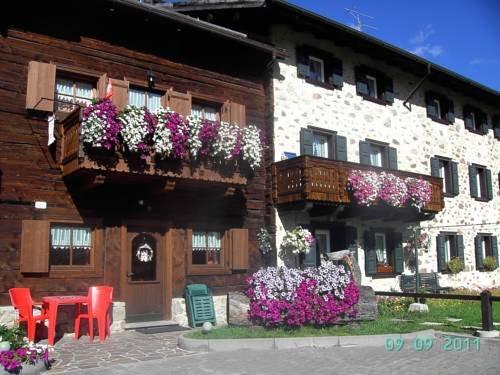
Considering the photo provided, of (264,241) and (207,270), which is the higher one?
(264,241)

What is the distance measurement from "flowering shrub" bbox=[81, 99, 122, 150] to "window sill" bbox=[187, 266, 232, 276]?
151 inches

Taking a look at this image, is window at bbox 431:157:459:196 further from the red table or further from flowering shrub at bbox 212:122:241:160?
the red table

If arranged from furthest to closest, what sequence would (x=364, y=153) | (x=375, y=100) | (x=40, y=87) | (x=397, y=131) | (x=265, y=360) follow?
(x=397, y=131), (x=375, y=100), (x=364, y=153), (x=40, y=87), (x=265, y=360)

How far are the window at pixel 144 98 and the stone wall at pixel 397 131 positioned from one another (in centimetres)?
353

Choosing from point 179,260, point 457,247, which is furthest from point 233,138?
point 457,247

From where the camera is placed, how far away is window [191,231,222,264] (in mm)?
12852

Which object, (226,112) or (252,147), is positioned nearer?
(252,147)

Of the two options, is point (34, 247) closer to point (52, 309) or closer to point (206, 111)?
point (52, 309)

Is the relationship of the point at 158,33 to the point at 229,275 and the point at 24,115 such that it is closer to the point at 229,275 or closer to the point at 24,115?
the point at 24,115

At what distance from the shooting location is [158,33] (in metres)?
12.9

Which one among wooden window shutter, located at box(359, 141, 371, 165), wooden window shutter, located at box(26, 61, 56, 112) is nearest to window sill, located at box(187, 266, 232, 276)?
wooden window shutter, located at box(26, 61, 56, 112)

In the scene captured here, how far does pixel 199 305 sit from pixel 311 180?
4.16 meters

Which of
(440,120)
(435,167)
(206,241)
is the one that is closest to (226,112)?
(206,241)

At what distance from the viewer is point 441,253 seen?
62.9ft
